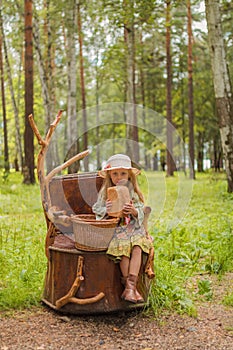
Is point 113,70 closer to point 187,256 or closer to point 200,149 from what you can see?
point 200,149

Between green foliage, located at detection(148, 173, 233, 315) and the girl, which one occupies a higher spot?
the girl

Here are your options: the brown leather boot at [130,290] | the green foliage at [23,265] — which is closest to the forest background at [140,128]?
the green foliage at [23,265]

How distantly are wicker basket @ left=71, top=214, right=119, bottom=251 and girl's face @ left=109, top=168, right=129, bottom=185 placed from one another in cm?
44

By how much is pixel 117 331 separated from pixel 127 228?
0.85 m

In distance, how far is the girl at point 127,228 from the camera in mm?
4355

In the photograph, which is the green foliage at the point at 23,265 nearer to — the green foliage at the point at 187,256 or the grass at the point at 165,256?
the grass at the point at 165,256

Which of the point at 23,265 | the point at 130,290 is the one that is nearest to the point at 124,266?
the point at 130,290

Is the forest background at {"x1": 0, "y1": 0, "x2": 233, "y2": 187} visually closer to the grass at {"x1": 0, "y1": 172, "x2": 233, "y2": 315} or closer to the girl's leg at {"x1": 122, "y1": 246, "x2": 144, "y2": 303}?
the grass at {"x1": 0, "y1": 172, "x2": 233, "y2": 315}

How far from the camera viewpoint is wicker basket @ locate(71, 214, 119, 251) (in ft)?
14.3

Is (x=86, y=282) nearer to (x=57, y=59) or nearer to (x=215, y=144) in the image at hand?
(x=57, y=59)

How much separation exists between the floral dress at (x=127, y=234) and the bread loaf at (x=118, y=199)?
115 millimetres

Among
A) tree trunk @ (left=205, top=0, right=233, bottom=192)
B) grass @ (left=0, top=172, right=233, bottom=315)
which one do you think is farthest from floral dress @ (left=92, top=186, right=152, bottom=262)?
tree trunk @ (left=205, top=0, right=233, bottom=192)

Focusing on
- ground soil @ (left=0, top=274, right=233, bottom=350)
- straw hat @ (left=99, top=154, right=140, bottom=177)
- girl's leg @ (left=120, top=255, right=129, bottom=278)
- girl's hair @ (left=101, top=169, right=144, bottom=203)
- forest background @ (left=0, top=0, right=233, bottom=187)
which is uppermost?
→ forest background @ (left=0, top=0, right=233, bottom=187)

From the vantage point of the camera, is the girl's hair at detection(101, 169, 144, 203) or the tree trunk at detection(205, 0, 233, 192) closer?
the girl's hair at detection(101, 169, 144, 203)
